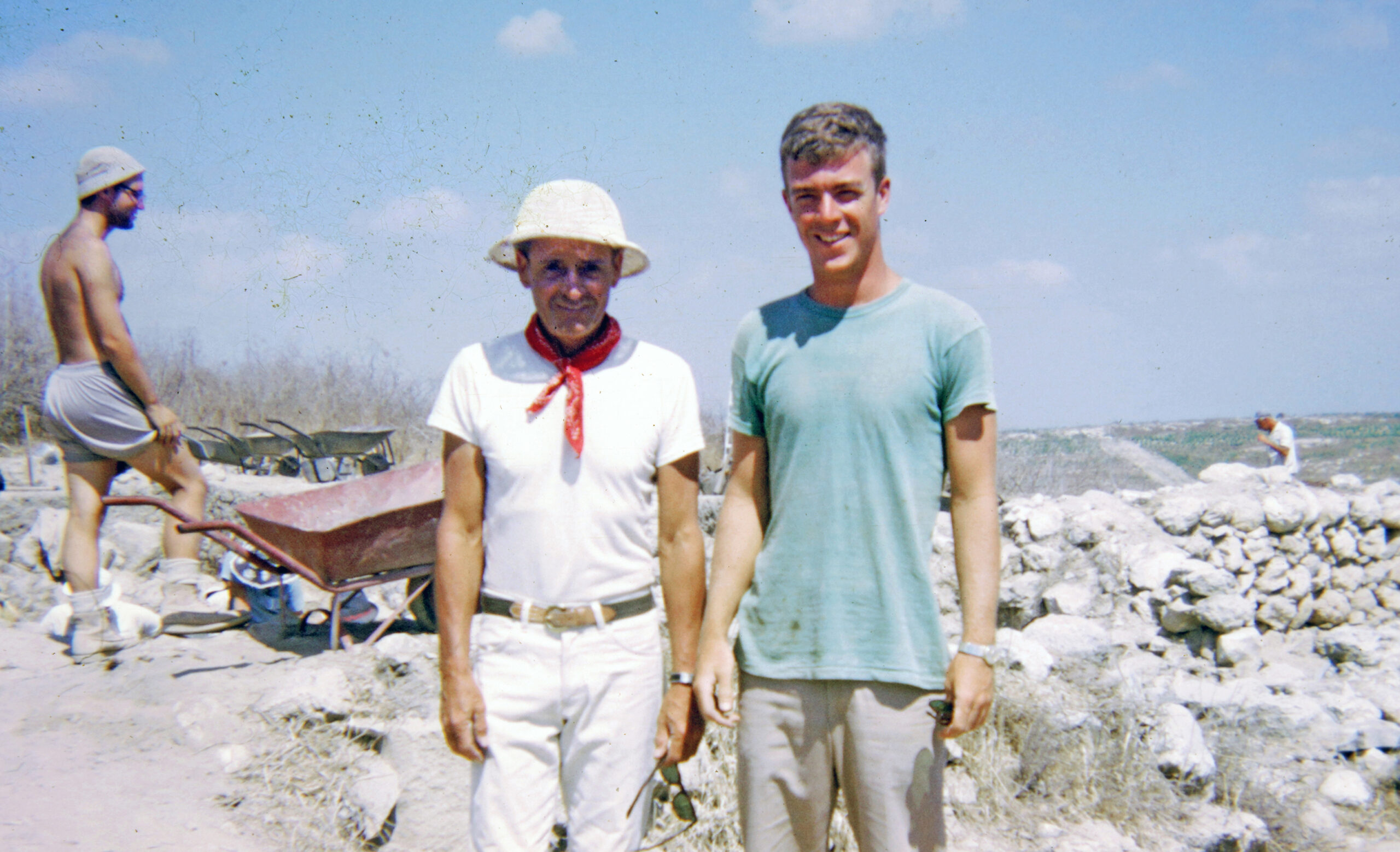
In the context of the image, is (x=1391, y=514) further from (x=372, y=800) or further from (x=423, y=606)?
(x=372, y=800)

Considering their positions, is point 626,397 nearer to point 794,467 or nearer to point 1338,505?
point 794,467

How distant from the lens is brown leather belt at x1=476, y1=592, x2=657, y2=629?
195 centimetres

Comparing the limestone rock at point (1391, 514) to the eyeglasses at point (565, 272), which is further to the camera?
the limestone rock at point (1391, 514)

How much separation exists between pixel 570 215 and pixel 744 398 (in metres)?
0.58

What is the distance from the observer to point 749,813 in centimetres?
191

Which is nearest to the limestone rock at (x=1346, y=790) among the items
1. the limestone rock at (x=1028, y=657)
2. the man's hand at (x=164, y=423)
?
the limestone rock at (x=1028, y=657)

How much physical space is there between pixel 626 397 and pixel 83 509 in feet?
11.6

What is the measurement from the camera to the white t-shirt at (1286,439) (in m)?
11.2

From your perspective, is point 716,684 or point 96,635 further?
point 96,635

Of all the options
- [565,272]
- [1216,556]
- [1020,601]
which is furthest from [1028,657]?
[1216,556]

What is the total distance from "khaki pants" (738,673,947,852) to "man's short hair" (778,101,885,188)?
113 cm

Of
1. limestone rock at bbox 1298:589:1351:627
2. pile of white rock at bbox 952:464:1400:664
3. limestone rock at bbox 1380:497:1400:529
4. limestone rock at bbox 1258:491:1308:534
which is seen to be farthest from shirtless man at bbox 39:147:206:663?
limestone rock at bbox 1380:497:1400:529

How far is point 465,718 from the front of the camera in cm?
193

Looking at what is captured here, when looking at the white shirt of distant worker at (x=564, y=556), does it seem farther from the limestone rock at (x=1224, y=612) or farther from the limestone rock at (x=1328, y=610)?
the limestone rock at (x=1328, y=610)
